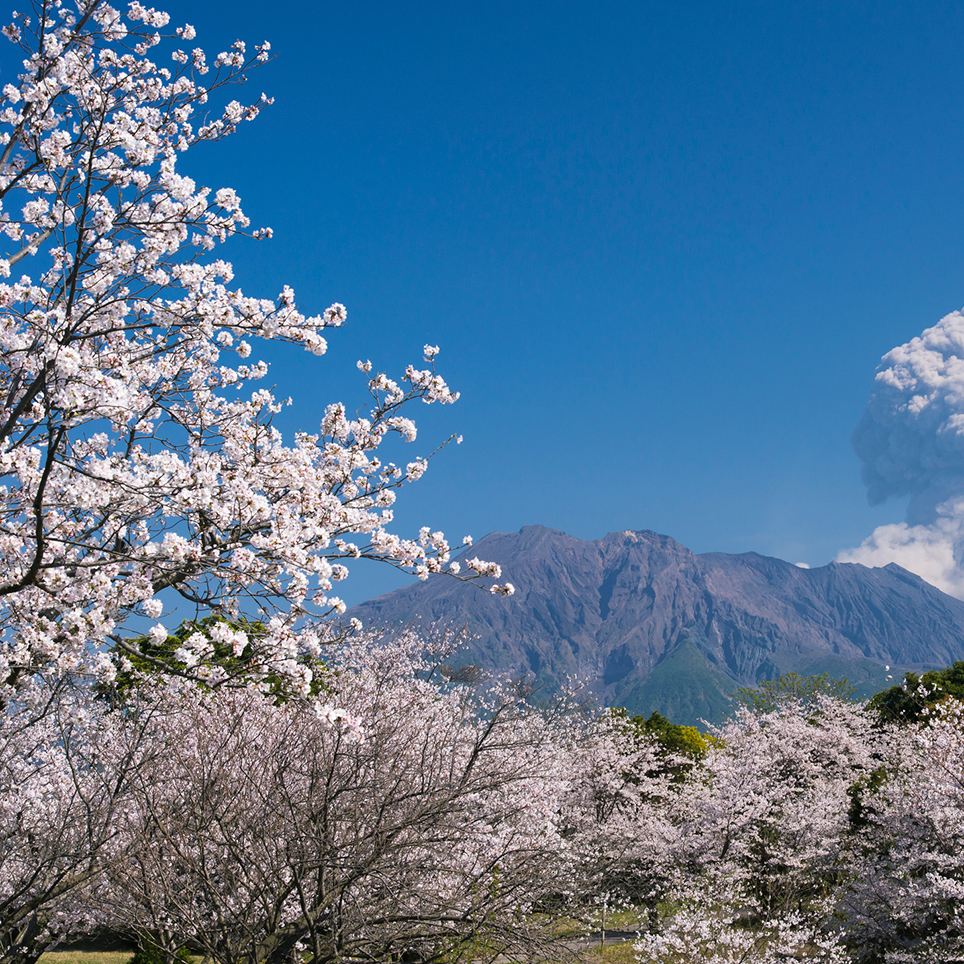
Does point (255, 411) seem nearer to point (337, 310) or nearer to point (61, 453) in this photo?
point (337, 310)

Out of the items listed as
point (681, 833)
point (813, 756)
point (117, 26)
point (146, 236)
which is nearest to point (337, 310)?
point (146, 236)

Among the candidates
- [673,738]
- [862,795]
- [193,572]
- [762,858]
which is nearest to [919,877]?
[762,858]

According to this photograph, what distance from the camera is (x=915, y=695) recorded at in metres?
30.9

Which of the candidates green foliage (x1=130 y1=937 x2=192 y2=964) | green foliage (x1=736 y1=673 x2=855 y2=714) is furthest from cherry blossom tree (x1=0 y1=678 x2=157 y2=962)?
green foliage (x1=736 y1=673 x2=855 y2=714)

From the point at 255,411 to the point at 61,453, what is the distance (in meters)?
2.46

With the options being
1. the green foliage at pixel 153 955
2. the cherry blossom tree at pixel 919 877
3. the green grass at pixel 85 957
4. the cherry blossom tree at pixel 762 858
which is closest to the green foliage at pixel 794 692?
the cherry blossom tree at pixel 762 858

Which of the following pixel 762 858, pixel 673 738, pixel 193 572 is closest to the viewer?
pixel 193 572

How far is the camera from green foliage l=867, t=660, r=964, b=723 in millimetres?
31672

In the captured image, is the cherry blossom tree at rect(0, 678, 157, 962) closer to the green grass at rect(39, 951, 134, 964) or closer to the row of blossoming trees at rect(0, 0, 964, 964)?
the row of blossoming trees at rect(0, 0, 964, 964)

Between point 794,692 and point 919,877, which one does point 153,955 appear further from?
point 794,692

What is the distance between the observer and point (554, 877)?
270 inches

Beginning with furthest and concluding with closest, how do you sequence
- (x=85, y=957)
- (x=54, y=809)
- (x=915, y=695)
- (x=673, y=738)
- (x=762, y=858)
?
(x=673, y=738) → (x=915, y=695) → (x=85, y=957) → (x=762, y=858) → (x=54, y=809)

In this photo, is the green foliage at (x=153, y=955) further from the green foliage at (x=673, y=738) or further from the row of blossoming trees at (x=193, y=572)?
the green foliage at (x=673, y=738)

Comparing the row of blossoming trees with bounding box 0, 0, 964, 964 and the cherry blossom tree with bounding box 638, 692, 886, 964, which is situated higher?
the row of blossoming trees with bounding box 0, 0, 964, 964
